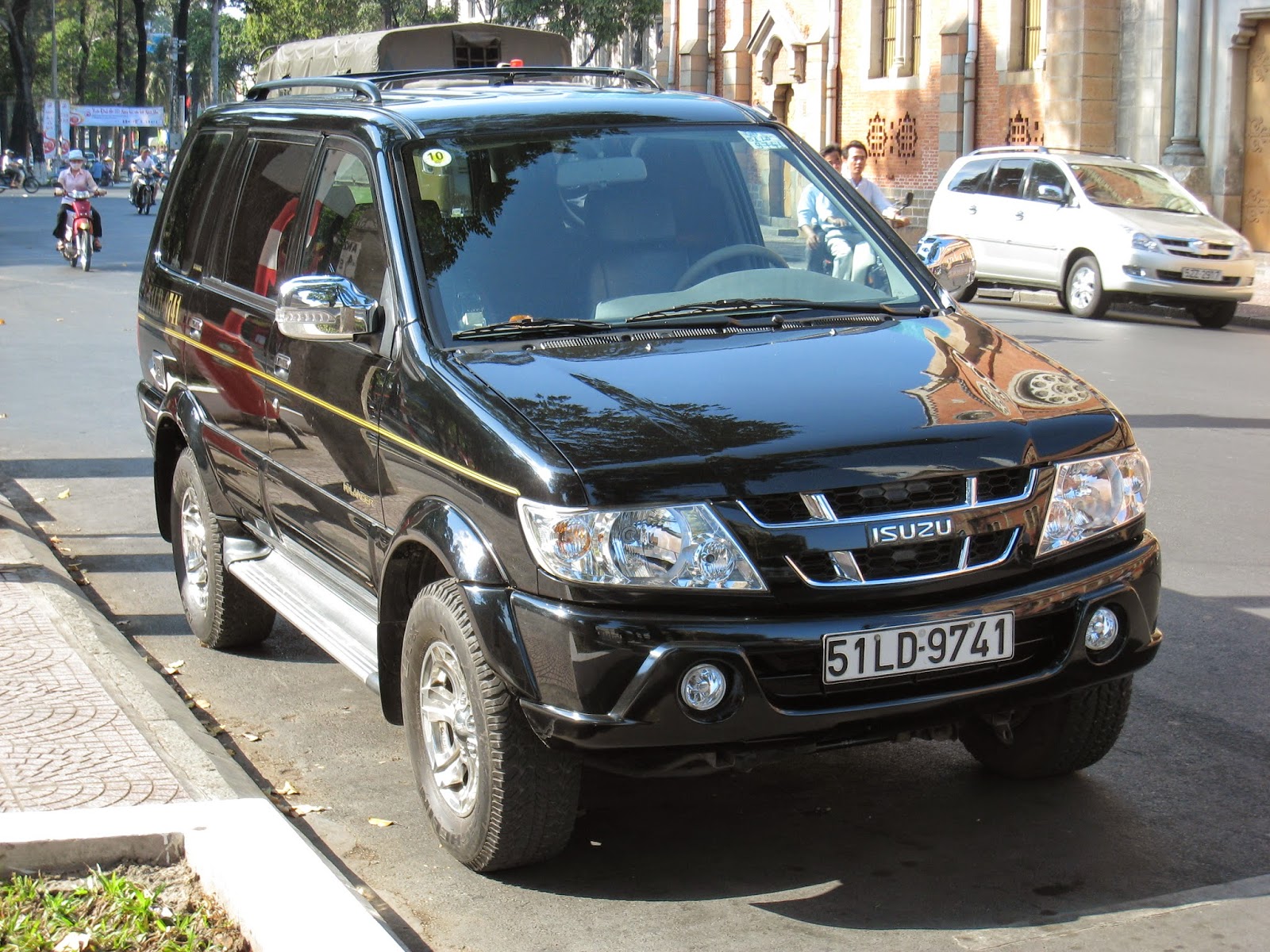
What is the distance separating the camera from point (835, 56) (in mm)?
39438

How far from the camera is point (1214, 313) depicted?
19.5m

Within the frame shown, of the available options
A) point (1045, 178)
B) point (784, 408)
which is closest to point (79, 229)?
point (1045, 178)

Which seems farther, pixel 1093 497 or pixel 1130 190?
pixel 1130 190

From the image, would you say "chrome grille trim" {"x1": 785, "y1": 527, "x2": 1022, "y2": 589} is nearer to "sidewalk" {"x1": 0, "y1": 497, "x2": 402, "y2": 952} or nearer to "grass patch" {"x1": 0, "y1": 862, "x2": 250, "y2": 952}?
"sidewalk" {"x1": 0, "y1": 497, "x2": 402, "y2": 952}

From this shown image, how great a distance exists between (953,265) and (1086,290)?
50.7ft

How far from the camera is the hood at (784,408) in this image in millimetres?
3789

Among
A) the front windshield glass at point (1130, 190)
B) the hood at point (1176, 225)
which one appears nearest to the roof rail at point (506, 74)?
the hood at point (1176, 225)

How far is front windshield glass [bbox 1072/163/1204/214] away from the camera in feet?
67.3

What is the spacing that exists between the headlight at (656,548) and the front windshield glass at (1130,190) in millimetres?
17757

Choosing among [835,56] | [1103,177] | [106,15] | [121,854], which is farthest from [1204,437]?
[106,15]

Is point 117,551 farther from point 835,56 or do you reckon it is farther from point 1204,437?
point 835,56

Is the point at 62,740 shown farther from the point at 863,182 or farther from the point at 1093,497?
the point at 863,182

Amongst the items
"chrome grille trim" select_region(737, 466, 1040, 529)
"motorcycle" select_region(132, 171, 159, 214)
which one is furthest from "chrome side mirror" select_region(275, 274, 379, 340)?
"motorcycle" select_region(132, 171, 159, 214)

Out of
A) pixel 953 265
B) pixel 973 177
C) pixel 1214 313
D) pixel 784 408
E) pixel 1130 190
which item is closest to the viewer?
pixel 784 408
